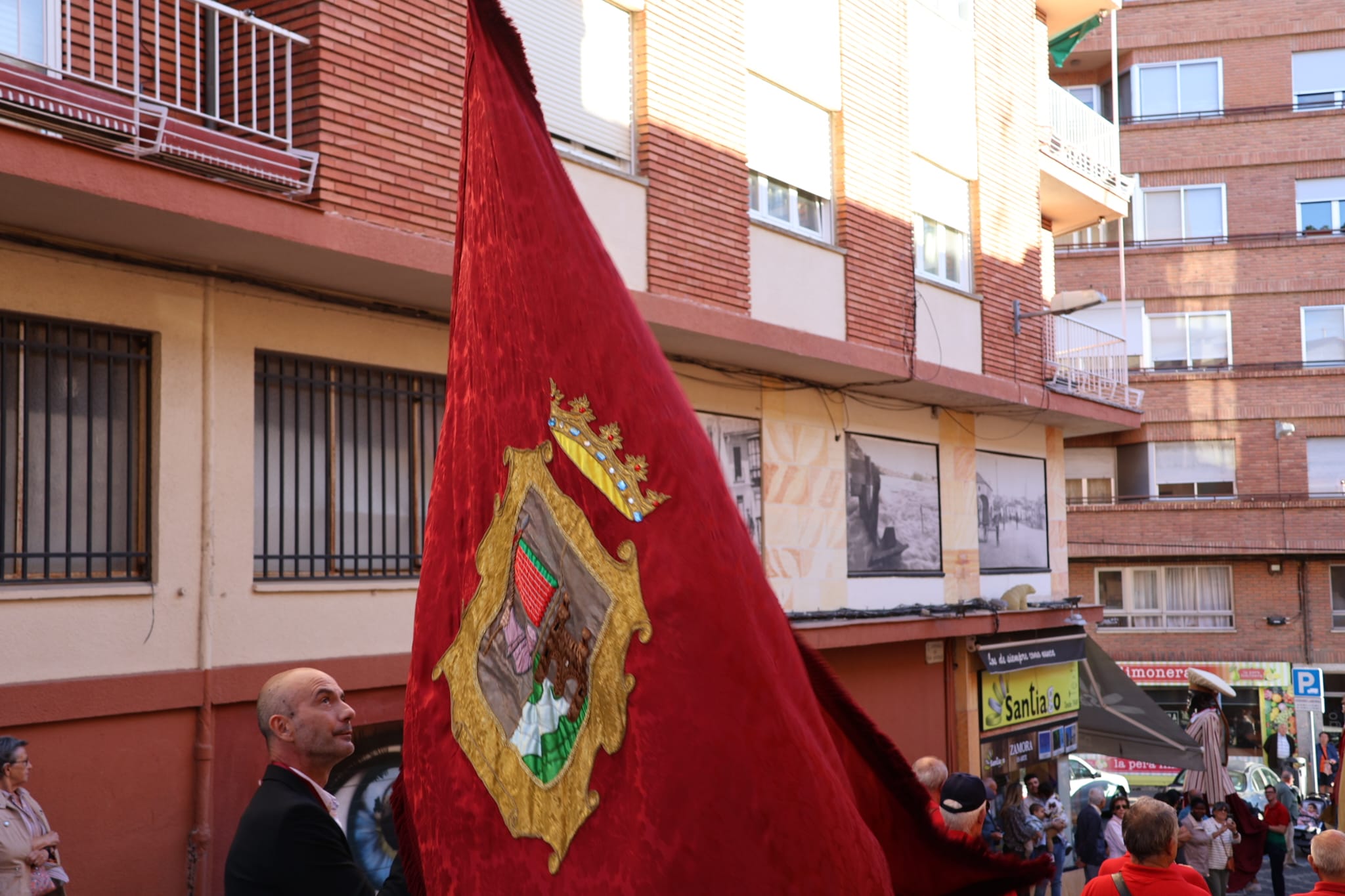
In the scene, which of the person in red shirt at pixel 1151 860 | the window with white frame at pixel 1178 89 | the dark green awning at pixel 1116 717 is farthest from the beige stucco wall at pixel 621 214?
the window with white frame at pixel 1178 89

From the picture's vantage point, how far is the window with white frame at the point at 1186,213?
31.9 meters

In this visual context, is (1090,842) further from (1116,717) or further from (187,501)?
(187,501)

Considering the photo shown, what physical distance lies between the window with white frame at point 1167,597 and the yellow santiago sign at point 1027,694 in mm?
14066

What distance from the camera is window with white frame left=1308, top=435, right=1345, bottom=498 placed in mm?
30016

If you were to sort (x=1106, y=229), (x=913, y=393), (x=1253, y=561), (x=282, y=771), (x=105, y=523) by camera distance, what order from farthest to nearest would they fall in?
(x=1106, y=229) < (x=1253, y=561) < (x=913, y=393) < (x=105, y=523) < (x=282, y=771)

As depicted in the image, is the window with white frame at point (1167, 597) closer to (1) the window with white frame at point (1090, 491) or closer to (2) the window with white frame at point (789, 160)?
(1) the window with white frame at point (1090, 491)

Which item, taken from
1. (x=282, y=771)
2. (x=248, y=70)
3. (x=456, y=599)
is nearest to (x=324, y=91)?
(x=248, y=70)

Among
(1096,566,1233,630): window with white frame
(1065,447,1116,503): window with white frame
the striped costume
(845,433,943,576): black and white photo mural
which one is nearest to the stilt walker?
the striped costume

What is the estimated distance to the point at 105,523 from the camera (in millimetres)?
7004

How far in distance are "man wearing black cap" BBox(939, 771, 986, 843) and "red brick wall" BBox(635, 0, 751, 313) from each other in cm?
542

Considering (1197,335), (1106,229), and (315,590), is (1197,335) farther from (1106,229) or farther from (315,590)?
(315,590)

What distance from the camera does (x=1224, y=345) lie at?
103ft

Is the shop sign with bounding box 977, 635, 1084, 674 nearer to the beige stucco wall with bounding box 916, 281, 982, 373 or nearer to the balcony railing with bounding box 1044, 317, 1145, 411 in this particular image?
the balcony railing with bounding box 1044, 317, 1145, 411

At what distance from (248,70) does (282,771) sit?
586 cm
